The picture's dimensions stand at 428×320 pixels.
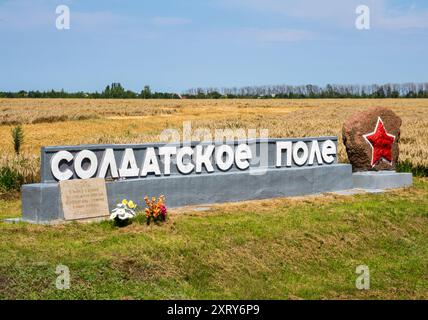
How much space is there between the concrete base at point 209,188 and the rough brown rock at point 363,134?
2.01ft

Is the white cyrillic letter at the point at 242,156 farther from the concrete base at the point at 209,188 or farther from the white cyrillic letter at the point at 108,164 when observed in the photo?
the white cyrillic letter at the point at 108,164

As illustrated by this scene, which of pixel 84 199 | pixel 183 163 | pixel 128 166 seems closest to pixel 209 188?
pixel 183 163

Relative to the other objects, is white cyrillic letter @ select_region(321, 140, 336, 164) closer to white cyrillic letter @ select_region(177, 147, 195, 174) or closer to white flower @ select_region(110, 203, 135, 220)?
white cyrillic letter @ select_region(177, 147, 195, 174)

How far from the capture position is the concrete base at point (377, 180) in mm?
18328

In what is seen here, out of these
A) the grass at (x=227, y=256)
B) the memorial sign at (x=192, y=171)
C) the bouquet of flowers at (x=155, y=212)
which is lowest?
the grass at (x=227, y=256)

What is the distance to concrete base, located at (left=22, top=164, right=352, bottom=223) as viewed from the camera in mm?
12703

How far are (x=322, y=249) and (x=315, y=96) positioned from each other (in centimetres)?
13712

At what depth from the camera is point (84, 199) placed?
43.1 feet

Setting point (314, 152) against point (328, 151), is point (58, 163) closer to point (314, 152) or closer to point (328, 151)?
point (314, 152)

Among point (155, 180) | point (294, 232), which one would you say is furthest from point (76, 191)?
point (294, 232)

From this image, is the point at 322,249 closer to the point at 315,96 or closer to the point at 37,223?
the point at 37,223

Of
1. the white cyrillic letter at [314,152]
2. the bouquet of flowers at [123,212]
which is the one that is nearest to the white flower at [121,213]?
the bouquet of flowers at [123,212]

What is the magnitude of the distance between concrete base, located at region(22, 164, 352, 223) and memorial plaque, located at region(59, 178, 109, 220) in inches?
5.5
